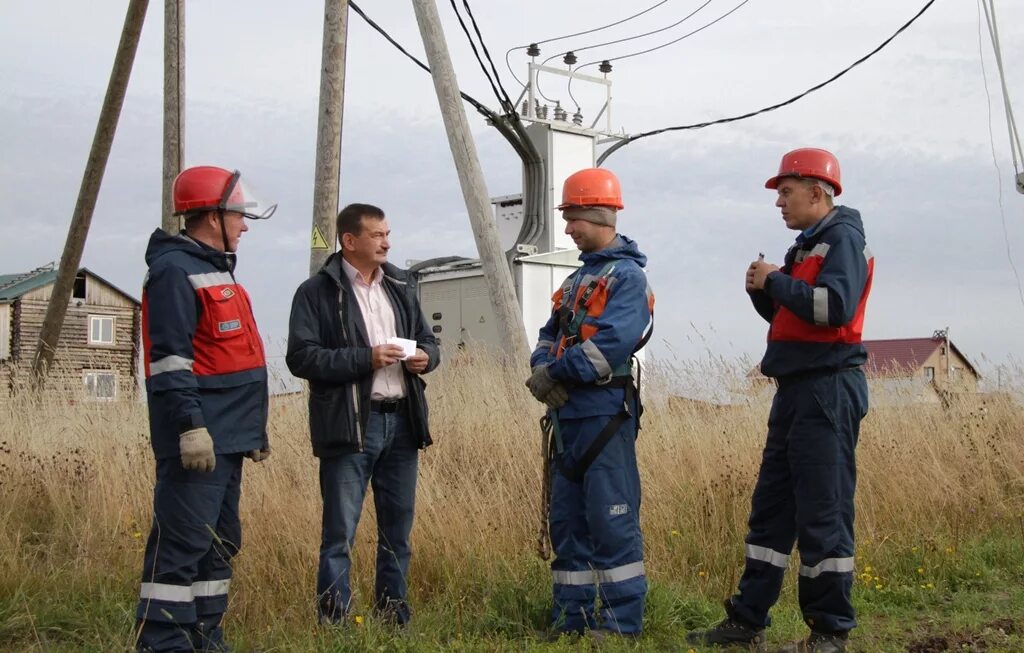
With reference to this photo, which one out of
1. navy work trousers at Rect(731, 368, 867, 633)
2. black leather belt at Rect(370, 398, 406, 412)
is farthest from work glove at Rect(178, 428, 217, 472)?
navy work trousers at Rect(731, 368, 867, 633)

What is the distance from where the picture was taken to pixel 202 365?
4746 millimetres

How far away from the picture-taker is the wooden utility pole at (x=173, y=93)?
11898mm

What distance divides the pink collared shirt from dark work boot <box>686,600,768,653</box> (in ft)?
5.89

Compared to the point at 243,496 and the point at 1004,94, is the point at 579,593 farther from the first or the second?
the point at 1004,94

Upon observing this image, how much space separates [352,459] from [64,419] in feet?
18.2

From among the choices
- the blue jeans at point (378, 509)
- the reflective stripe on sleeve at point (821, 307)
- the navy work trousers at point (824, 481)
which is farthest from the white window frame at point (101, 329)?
the reflective stripe on sleeve at point (821, 307)

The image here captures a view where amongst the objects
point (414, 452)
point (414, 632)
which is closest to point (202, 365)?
point (414, 452)

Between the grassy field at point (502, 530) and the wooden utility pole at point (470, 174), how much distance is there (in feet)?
2.01

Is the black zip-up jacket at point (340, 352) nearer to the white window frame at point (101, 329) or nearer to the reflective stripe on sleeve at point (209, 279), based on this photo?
the reflective stripe on sleeve at point (209, 279)

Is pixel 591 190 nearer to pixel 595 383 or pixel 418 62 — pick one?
pixel 595 383

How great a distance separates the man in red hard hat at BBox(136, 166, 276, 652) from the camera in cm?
459

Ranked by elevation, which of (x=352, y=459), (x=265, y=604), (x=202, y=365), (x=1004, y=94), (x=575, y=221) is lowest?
(x=265, y=604)

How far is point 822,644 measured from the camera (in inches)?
188

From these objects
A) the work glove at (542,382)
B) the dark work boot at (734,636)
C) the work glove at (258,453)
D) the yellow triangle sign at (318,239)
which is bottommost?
the dark work boot at (734,636)
